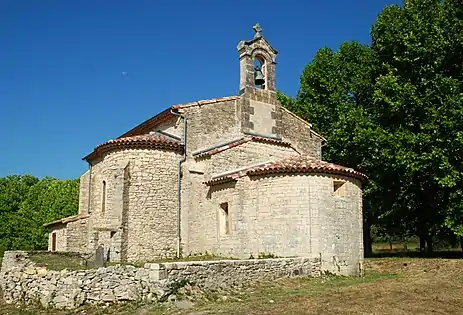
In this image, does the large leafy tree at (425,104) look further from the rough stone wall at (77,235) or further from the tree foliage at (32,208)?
the tree foliage at (32,208)

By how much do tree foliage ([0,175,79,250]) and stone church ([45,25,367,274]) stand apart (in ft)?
53.0

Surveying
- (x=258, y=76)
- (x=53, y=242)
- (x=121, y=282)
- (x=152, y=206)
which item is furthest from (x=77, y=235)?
(x=258, y=76)

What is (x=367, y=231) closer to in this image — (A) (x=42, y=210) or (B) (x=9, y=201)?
(A) (x=42, y=210)

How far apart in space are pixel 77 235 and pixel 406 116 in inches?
688

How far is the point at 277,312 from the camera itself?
36.1ft

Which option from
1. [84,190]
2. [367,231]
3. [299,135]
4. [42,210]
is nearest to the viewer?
[299,135]

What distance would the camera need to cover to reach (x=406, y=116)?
24.6 meters

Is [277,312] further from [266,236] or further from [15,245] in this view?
[15,245]

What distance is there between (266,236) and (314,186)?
2542mm

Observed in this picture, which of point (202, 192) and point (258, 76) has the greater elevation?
point (258, 76)

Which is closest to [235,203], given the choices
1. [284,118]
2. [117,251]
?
[117,251]

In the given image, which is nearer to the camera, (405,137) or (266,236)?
(266,236)

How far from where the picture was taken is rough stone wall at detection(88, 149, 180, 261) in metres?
19.0

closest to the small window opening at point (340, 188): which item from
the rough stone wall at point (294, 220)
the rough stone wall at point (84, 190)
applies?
the rough stone wall at point (294, 220)
